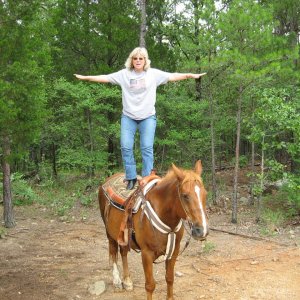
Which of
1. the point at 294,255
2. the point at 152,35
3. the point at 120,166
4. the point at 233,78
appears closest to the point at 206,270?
the point at 294,255

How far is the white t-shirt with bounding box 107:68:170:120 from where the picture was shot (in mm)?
5000

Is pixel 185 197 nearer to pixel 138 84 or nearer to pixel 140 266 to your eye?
pixel 138 84

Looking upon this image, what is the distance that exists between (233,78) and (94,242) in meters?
5.78

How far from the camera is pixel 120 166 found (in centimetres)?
1777

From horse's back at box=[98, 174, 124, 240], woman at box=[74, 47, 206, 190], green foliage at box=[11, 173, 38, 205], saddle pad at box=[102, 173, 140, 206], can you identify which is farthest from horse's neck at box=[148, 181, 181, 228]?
green foliage at box=[11, 173, 38, 205]

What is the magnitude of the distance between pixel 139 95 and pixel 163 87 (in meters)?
10.4

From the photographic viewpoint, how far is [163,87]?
1528 centimetres

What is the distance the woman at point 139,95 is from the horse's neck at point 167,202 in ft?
2.37

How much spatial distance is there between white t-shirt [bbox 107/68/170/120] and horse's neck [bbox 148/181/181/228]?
3.71 ft

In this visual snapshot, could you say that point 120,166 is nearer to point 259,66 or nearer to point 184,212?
point 259,66

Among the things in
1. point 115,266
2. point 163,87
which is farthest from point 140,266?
point 163,87

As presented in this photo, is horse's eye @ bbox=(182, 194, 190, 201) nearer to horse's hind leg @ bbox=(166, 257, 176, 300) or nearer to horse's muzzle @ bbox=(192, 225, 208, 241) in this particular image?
horse's muzzle @ bbox=(192, 225, 208, 241)

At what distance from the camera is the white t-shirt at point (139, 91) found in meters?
5.00

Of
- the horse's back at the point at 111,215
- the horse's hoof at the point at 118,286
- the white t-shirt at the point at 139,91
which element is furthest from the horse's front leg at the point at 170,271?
the white t-shirt at the point at 139,91
